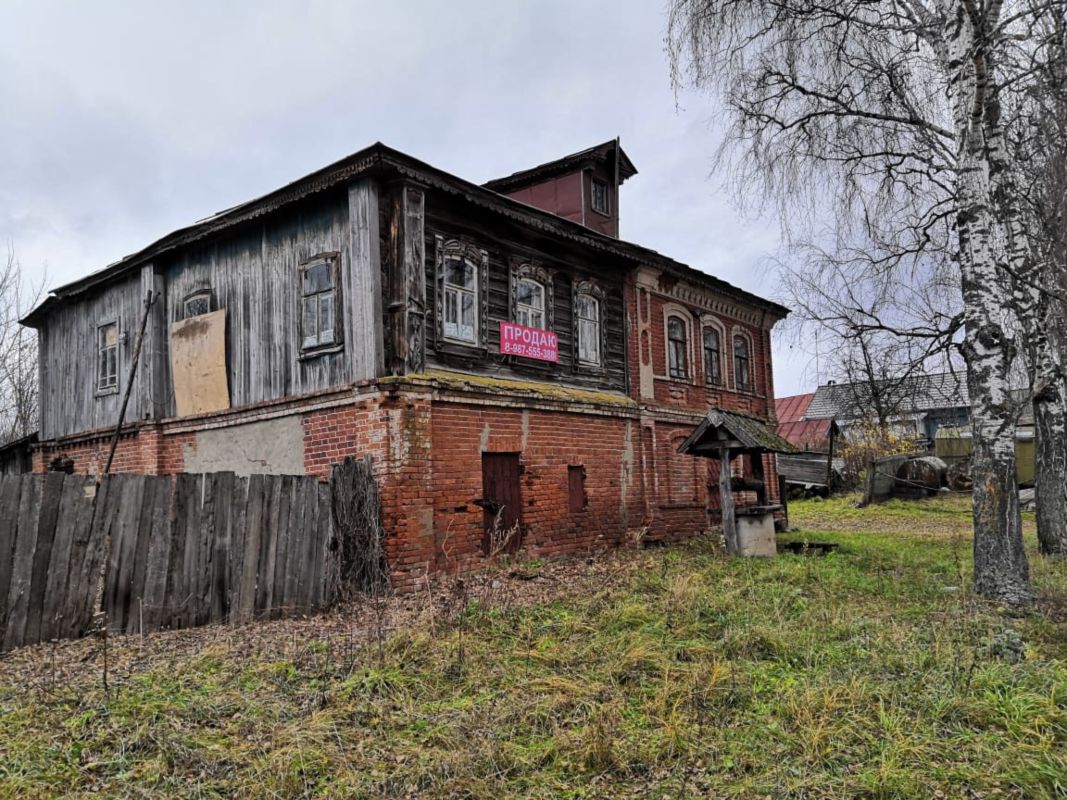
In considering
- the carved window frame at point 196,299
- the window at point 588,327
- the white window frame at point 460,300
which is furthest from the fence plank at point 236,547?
the window at point 588,327

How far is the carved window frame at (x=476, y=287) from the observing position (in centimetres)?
1041

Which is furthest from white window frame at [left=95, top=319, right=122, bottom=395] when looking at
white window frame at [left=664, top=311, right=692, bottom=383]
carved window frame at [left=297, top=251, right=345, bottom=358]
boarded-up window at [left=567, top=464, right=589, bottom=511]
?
white window frame at [left=664, top=311, right=692, bottom=383]

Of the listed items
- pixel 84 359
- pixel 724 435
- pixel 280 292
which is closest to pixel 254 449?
pixel 280 292

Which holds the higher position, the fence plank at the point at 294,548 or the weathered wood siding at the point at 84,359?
the weathered wood siding at the point at 84,359

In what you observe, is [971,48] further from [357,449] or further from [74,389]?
[74,389]

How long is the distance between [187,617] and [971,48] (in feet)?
34.0

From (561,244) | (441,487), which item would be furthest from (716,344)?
(441,487)

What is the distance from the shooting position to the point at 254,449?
36.4 feet

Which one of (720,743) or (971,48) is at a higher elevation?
(971,48)

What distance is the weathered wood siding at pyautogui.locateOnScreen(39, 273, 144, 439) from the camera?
525 inches

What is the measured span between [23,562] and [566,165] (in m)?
12.8

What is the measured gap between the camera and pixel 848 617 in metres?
6.98

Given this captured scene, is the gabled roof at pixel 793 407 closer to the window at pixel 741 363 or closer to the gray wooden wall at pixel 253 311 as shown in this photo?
the window at pixel 741 363

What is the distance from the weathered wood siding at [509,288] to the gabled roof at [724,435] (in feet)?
6.49
